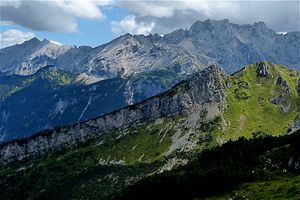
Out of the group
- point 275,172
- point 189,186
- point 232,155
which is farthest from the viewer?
point 232,155

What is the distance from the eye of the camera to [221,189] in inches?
6501

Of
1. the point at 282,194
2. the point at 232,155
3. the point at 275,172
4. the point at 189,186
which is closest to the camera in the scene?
the point at 282,194

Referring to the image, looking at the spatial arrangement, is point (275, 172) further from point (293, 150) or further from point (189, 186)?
point (189, 186)

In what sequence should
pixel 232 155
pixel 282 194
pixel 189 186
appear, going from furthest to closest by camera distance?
pixel 232 155 < pixel 189 186 < pixel 282 194

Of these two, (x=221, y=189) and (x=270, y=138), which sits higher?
(x=270, y=138)

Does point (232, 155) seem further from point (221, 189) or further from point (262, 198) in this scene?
point (262, 198)

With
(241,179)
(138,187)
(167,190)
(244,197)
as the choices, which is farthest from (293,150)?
(138,187)

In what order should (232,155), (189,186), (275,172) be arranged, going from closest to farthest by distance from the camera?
(275,172) < (189,186) < (232,155)

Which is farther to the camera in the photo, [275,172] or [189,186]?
[189,186]

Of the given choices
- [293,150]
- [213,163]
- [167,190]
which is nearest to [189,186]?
[167,190]

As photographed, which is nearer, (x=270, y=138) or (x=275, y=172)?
(x=275, y=172)

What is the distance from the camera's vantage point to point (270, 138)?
198500mm

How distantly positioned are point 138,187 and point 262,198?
63.5m

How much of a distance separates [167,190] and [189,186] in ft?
32.0
